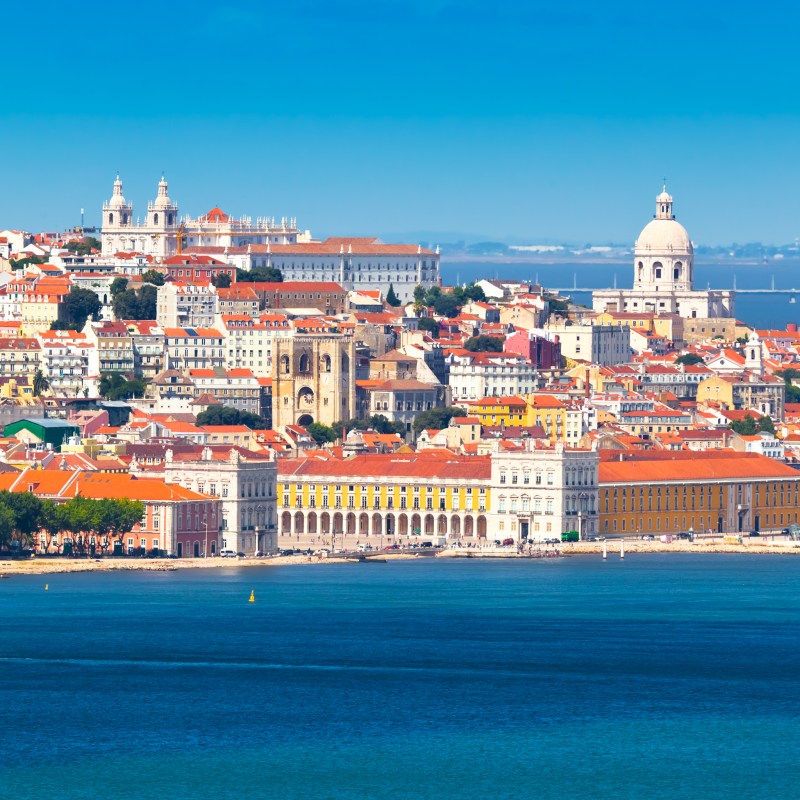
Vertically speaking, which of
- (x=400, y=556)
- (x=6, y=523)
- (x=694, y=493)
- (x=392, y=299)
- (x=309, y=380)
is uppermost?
(x=392, y=299)

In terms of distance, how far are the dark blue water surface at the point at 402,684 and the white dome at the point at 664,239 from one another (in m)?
51.2

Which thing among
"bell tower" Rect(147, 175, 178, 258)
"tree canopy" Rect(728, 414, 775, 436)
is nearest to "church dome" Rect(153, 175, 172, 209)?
"bell tower" Rect(147, 175, 178, 258)

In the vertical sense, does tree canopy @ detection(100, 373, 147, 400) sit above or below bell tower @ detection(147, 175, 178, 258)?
below

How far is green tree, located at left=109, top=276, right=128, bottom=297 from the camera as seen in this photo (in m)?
93.9

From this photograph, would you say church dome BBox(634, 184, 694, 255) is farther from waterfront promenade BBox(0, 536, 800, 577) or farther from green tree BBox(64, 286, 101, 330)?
waterfront promenade BBox(0, 536, 800, 577)

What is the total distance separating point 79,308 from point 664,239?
3053 centimetres

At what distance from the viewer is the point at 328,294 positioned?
317 ft

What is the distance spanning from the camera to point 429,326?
95.6 m

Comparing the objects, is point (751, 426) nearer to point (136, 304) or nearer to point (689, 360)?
point (689, 360)

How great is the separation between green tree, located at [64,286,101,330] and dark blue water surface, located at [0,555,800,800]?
27.4 m

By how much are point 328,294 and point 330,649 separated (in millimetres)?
43170

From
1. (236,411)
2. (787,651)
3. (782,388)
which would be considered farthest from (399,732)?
(782,388)

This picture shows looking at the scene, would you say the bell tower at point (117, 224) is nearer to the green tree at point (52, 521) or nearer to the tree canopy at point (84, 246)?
the tree canopy at point (84, 246)

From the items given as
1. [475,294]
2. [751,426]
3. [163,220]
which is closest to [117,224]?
[163,220]
